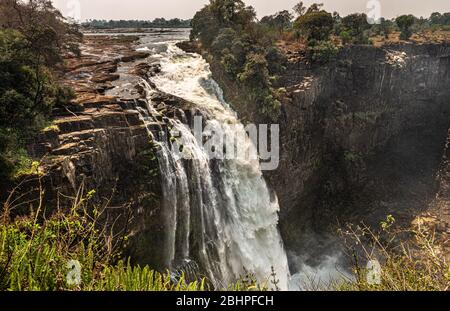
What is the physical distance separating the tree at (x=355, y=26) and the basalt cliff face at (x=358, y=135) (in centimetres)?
152

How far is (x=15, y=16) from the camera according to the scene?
23.6 meters

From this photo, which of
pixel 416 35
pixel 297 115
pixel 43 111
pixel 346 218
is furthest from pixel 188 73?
pixel 416 35

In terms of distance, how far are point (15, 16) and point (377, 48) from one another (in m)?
31.2

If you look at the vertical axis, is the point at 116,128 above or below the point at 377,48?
below

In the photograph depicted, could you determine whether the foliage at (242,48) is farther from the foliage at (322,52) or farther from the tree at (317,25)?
the tree at (317,25)

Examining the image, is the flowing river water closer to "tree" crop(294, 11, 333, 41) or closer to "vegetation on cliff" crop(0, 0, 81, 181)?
"vegetation on cliff" crop(0, 0, 81, 181)

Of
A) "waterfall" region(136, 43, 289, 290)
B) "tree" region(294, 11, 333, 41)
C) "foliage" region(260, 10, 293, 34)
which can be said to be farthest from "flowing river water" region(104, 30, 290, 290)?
"foliage" region(260, 10, 293, 34)

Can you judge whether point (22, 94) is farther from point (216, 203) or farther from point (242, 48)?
point (242, 48)

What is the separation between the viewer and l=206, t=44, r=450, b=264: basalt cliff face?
2677cm

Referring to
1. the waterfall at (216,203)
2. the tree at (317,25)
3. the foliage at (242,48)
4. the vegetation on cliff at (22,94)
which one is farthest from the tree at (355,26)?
the vegetation on cliff at (22,94)

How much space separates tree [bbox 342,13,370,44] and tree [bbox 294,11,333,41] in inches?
124
